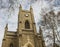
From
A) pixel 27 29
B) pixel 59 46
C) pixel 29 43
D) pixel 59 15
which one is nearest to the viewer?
pixel 59 46

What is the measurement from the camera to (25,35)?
25.5 meters

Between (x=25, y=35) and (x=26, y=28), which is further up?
(x=26, y=28)

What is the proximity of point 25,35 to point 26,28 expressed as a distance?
7.25 ft

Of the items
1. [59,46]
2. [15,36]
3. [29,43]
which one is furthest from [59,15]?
[15,36]

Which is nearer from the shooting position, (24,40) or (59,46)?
(59,46)

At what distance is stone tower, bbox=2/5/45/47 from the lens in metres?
24.9

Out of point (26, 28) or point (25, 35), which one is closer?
point (25, 35)

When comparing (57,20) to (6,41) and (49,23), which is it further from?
(6,41)

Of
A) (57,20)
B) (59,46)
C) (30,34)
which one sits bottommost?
(59,46)

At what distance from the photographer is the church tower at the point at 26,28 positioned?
24.8 metres

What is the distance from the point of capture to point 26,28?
2752cm

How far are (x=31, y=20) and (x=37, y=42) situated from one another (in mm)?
4885

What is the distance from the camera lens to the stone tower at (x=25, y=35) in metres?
24.9

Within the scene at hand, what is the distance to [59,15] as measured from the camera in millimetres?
23266
